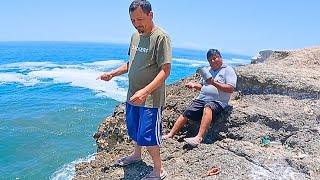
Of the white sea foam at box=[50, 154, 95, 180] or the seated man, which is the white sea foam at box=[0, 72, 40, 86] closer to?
the white sea foam at box=[50, 154, 95, 180]

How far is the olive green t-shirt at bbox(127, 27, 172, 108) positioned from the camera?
3697 mm

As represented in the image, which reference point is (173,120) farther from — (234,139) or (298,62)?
(298,62)

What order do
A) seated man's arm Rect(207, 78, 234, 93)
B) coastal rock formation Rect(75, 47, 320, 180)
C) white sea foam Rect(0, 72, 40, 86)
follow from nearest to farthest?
coastal rock formation Rect(75, 47, 320, 180) → seated man's arm Rect(207, 78, 234, 93) → white sea foam Rect(0, 72, 40, 86)

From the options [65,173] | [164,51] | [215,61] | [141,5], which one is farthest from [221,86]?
[65,173]

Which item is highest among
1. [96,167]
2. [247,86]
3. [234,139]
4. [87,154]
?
[247,86]

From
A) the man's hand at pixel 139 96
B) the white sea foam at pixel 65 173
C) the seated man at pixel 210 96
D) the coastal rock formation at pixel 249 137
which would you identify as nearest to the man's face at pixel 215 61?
the seated man at pixel 210 96

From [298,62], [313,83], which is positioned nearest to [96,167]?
[313,83]

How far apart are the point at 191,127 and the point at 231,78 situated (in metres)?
0.93

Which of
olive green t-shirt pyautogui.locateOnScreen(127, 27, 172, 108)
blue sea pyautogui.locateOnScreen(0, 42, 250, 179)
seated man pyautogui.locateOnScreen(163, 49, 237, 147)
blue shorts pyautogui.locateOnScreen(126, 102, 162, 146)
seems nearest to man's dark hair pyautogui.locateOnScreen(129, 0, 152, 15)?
olive green t-shirt pyautogui.locateOnScreen(127, 27, 172, 108)

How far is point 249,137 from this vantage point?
4.96m

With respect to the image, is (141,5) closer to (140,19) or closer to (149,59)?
(140,19)

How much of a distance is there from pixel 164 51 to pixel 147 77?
36cm

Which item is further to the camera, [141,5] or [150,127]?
[150,127]

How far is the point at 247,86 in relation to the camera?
611 centimetres
